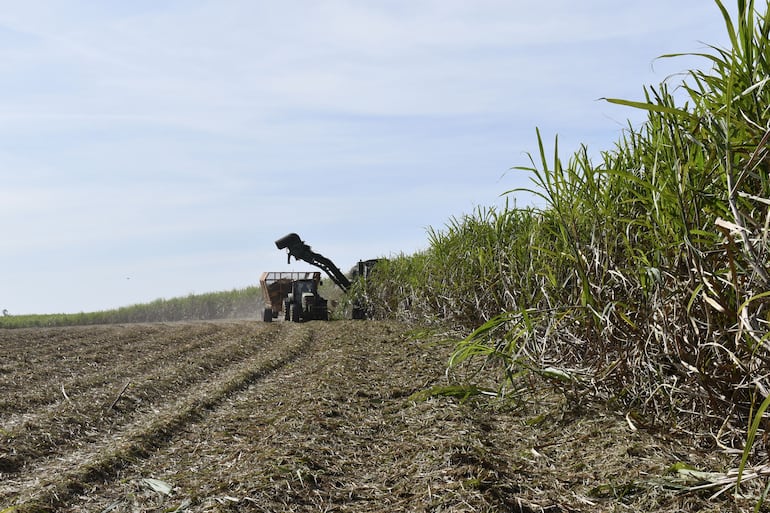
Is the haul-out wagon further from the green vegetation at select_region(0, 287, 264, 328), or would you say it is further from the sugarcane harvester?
the green vegetation at select_region(0, 287, 264, 328)

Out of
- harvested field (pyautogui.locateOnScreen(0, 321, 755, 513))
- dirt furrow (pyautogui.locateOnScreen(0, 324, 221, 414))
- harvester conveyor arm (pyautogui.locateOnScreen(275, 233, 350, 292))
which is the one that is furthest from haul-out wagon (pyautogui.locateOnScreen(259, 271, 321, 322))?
harvested field (pyautogui.locateOnScreen(0, 321, 755, 513))

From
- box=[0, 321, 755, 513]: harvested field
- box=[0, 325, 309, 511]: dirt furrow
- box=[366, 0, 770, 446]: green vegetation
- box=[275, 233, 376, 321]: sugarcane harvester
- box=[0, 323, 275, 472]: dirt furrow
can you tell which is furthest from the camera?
box=[275, 233, 376, 321]: sugarcane harvester

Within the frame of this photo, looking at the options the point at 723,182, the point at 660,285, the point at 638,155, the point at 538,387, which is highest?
the point at 638,155

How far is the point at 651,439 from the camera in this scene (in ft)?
11.9

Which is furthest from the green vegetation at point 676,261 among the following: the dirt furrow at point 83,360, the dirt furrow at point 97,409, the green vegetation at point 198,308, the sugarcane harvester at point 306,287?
the green vegetation at point 198,308

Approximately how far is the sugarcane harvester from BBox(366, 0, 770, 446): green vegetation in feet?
40.5

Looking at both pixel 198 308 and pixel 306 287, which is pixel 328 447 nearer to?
pixel 306 287

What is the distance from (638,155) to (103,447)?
461 centimetres

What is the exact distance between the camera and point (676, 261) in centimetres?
330

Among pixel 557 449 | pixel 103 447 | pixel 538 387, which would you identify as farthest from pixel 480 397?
pixel 103 447

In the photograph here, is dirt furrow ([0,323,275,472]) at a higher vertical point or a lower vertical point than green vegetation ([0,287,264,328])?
lower

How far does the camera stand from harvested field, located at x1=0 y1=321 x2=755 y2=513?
10.9 feet

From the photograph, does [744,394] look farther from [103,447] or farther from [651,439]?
[103,447]

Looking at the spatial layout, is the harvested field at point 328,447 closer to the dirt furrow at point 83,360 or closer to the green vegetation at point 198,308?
the dirt furrow at point 83,360
